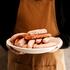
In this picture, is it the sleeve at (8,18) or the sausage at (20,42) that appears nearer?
the sausage at (20,42)

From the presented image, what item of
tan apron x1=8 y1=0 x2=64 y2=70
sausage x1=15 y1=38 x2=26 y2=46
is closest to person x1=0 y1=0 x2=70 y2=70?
tan apron x1=8 y1=0 x2=64 y2=70

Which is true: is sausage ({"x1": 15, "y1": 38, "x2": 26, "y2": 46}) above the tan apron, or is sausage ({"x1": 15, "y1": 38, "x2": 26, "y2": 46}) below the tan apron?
below

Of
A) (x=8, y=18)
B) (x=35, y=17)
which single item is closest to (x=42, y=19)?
(x=35, y=17)

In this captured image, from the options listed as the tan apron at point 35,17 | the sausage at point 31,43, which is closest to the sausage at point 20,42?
the sausage at point 31,43

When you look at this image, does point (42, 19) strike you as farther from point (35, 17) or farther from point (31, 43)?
point (31, 43)

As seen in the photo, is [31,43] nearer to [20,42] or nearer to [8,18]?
[20,42]

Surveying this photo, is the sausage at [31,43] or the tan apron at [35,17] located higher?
the tan apron at [35,17]

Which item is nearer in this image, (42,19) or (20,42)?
(20,42)

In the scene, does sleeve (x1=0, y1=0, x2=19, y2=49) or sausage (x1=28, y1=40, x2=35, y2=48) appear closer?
sausage (x1=28, y1=40, x2=35, y2=48)

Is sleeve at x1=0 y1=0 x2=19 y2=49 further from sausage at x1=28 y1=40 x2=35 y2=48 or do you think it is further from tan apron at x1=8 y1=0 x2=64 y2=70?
sausage at x1=28 y1=40 x2=35 y2=48

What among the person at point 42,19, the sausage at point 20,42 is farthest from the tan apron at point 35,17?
the sausage at point 20,42

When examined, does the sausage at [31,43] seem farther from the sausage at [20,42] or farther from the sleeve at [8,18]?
the sleeve at [8,18]

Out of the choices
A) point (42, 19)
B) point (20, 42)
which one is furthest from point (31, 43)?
point (42, 19)

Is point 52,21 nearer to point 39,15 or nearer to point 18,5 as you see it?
point 39,15
